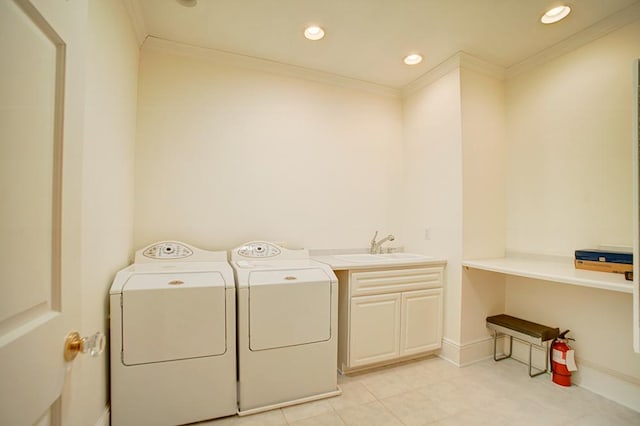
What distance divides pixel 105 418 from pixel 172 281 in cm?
81

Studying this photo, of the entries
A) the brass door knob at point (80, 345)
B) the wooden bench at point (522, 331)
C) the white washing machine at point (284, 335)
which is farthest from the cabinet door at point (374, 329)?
the brass door knob at point (80, 345)

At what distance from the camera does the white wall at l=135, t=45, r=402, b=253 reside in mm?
2527

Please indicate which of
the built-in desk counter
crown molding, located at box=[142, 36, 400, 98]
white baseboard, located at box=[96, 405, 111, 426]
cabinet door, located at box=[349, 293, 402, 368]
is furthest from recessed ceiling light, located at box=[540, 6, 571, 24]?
white baseboard, located at box=[96, 405, 111, 426]

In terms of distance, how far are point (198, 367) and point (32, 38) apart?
1816 mm

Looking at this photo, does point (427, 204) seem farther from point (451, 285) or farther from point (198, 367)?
point (198, 367)

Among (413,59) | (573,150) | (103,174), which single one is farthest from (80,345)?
A: (573,150)

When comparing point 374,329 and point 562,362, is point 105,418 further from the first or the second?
point 562,362

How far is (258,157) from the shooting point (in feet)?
9.29

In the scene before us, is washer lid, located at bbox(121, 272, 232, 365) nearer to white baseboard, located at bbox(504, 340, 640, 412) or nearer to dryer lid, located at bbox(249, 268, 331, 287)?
dryer lid, located at bbox(249, 268, 331, 287)

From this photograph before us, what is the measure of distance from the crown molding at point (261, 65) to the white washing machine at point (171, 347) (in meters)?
1.87

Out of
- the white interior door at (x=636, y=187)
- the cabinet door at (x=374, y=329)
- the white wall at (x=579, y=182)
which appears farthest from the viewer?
the cabinet door at (x=374, y=329)

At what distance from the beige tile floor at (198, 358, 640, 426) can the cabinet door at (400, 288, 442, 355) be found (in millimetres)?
220

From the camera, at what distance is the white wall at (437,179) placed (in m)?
2.74

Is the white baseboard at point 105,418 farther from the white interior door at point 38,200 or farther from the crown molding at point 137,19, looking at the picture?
the crown molding at point 137,19
